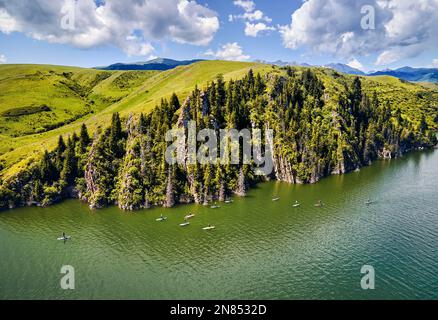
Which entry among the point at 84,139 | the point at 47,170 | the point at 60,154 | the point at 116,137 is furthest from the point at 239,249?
the point at 60,154

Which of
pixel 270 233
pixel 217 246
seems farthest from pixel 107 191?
pixel 270 233

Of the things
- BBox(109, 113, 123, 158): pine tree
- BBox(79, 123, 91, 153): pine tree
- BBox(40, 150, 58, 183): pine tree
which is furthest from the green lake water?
BBox(79, 123, 91, 153): pine tree

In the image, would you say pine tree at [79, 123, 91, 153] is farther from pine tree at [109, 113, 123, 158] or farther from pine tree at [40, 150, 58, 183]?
pine tree at [109, 113, 123, 158]

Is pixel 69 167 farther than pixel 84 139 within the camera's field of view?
No

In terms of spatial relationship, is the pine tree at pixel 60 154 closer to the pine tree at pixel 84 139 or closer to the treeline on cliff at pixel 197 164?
the treeline on cliff at pixel 197 164

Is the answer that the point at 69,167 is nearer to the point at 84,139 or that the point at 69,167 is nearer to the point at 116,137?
the point at 84,139

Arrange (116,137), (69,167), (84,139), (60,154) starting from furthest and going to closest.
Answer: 1. (84,139)
2. (60,154)
3. (116,137)
4. (69,167)
